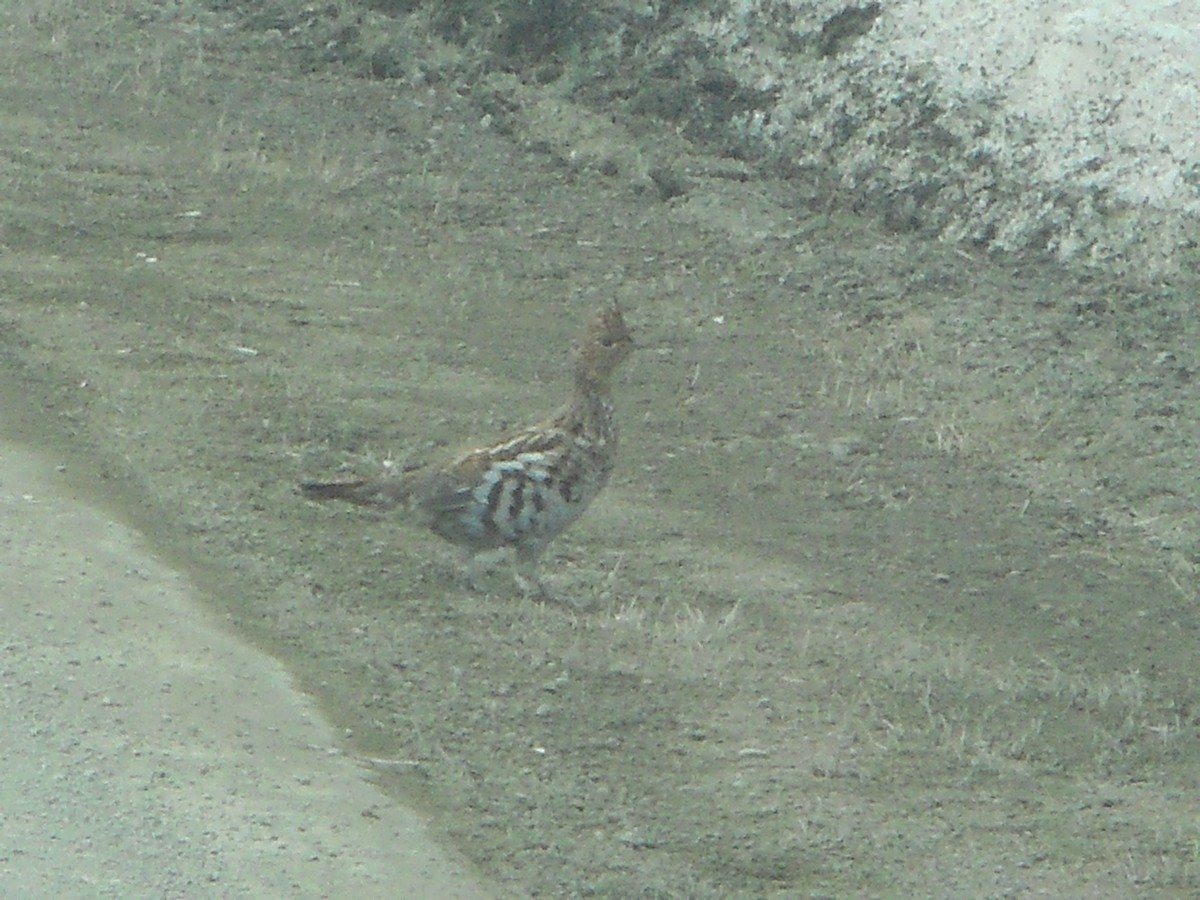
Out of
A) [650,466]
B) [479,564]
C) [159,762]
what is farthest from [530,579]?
[159,762]

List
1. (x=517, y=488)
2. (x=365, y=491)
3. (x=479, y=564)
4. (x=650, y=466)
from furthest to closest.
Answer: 1. (x=650, y=466)
2. (x=479, y=564)
3. (x=365, y=491)
4. (x=517, y=488)

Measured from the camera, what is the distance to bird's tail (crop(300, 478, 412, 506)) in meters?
7.79

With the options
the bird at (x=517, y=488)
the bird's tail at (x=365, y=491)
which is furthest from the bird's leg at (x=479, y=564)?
the bird's tail at (x=365, y=491)

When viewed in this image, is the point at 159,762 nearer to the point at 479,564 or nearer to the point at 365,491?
the point at 365,491

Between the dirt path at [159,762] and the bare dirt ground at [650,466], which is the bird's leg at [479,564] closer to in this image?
the bare dirt ground at [650,466]

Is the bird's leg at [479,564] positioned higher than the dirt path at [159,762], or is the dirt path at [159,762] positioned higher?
the bird's leg at [479,564]

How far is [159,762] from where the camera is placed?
6.29 meters

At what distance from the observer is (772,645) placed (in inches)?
305

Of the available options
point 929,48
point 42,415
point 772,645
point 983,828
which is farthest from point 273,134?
point 983,828

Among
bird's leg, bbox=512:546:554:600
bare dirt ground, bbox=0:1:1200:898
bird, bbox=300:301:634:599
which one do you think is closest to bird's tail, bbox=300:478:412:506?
bird, bbox=300:301:634:599

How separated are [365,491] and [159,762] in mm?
1800

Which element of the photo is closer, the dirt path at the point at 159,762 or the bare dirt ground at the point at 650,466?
the dirt path at the point at 159,762

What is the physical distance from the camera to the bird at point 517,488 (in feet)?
25.2

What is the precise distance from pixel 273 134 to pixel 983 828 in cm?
873
